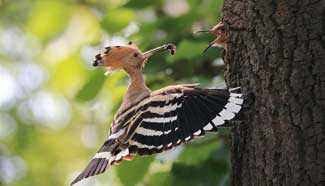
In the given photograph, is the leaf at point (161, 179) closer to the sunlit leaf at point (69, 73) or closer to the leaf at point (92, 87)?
the leaf at point (92, 87)

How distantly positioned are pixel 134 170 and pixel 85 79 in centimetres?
126

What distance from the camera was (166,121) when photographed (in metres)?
2.68

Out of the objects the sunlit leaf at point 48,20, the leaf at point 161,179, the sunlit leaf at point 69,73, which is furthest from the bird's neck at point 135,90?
the sunlit leaf at point 69,73

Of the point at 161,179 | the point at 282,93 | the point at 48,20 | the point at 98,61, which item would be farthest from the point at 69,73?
the point at 282,93

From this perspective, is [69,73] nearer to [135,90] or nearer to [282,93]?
[135,90]

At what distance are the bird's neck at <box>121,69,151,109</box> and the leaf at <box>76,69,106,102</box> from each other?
931 millimetres

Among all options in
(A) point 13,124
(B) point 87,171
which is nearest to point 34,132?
(A) point 13,124

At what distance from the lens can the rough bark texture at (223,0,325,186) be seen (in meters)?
2.52

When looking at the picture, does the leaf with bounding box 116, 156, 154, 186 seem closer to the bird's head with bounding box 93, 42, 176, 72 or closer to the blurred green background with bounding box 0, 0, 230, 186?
the blurred green background with bounding box 0, 0, 230, 186

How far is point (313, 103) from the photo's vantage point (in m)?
2.54

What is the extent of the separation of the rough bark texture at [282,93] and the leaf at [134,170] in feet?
2.65

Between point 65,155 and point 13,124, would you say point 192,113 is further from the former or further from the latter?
point 65,155

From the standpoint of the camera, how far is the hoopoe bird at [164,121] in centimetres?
262

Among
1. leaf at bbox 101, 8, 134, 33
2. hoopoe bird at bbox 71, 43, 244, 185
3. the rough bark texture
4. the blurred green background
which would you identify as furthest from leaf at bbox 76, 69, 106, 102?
the rough bark texture
